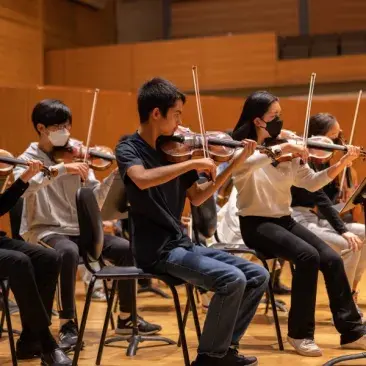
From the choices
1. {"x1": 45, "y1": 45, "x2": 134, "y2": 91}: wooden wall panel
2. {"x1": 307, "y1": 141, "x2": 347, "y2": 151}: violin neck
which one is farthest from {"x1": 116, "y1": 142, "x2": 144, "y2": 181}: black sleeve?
{"x1": 45, "y1": 45, "x2": 134, "y2": 91}: wooden wall panel

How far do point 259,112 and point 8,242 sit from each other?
1.37 meters

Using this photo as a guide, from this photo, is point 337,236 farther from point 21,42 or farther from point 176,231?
point 21,42

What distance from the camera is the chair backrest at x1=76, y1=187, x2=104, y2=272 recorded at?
2988 mm

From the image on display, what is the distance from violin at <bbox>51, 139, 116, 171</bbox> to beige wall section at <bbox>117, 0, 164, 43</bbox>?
269 inches

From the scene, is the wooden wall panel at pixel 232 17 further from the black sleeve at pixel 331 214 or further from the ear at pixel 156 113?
the ear at pixel 156 113

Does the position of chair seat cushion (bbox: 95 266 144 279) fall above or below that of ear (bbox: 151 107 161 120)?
below

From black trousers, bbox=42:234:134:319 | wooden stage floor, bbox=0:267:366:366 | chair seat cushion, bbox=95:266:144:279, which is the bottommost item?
wooden stage floor, bbox=0:267:366:366

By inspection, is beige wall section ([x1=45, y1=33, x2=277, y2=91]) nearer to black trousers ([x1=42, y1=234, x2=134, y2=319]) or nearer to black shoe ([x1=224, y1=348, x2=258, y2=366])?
black trousers ([x1=42, y1=234, x2=134, y2=319])

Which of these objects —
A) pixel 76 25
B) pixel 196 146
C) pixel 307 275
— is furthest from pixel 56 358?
pixel 76 25

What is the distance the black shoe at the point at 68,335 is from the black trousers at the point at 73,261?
0.04m

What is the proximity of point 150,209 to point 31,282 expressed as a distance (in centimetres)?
63

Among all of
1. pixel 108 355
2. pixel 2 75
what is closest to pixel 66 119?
pixel 108 355

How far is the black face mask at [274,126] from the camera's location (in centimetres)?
350

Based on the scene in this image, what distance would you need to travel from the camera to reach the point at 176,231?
2.81m
